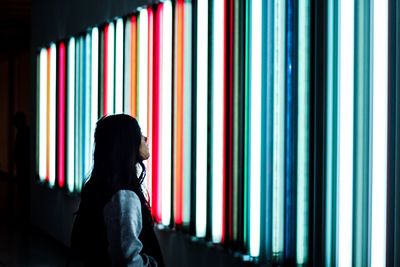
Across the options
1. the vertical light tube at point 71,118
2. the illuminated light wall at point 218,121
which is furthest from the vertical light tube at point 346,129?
the vertical light tube at point 71,118

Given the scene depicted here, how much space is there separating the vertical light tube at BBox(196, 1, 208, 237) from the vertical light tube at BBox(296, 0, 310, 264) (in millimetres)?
1057

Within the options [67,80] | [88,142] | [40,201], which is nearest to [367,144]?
[88,142]

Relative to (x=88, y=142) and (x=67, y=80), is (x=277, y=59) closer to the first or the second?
(x=88, y=142)

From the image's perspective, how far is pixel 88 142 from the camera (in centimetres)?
680

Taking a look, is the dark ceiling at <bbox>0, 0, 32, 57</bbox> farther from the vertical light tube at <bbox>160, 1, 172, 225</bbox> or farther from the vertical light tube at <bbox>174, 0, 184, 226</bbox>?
the vertical light tube at <bbox>174, 0, 184, 226</bbox>

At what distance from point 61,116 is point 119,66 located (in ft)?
6.76

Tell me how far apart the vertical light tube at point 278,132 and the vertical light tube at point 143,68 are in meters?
1.84

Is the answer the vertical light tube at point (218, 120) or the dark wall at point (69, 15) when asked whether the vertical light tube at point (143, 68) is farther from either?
the vertical light tube at point (218, 120)

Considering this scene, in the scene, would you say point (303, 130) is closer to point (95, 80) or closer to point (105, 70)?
point (105, 70)

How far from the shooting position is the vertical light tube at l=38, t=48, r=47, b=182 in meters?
8.59

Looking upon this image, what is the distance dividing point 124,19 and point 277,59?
2.46 metres

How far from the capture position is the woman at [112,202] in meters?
2.54

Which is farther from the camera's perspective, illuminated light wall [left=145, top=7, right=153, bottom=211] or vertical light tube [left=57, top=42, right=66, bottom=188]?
vertical light tube [left=57, top=42, right=66, bottom=188]

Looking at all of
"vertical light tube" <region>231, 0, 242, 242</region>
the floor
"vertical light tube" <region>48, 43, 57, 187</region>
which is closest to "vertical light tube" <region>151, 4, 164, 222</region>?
"vertical light tube" <region>231, 0, 242, 242</region>
